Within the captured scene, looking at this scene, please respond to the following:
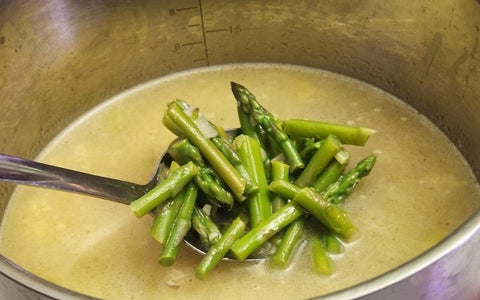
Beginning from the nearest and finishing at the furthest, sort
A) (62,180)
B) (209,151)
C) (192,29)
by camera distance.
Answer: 1. (62,180)
2. (209,151)
3. (192,29)

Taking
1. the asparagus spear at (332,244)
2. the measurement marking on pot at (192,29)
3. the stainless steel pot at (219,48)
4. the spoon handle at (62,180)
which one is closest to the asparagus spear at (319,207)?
the asparagus spear at (332,244)

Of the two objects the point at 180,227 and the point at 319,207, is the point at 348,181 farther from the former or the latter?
the point at 180,227

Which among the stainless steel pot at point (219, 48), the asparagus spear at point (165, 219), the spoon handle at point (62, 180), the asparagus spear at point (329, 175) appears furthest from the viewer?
the stainless steel pot at point (219, 48)

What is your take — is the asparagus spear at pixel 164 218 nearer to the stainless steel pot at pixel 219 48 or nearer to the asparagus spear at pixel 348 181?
the asparagus spear at pixel 348 181

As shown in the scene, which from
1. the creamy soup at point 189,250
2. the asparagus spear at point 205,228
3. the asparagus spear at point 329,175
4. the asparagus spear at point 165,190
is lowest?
the creamy soup at point 189,250

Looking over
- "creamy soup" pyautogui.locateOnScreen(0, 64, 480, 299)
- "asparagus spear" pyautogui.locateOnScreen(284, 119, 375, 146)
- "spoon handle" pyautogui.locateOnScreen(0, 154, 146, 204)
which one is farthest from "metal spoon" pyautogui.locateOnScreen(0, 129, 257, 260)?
"asparagus spear" pyautogui.locateOnScreen(284, 119, 375, 146)

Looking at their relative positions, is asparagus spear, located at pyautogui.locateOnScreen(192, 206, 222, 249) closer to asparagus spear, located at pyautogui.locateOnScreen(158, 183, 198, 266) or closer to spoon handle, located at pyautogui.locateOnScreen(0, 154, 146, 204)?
asparagus spear, located at pyautogui.locateOnScreen(158, 183, 198, 266)

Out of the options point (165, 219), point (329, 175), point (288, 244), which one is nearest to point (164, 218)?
point (165, 219)
